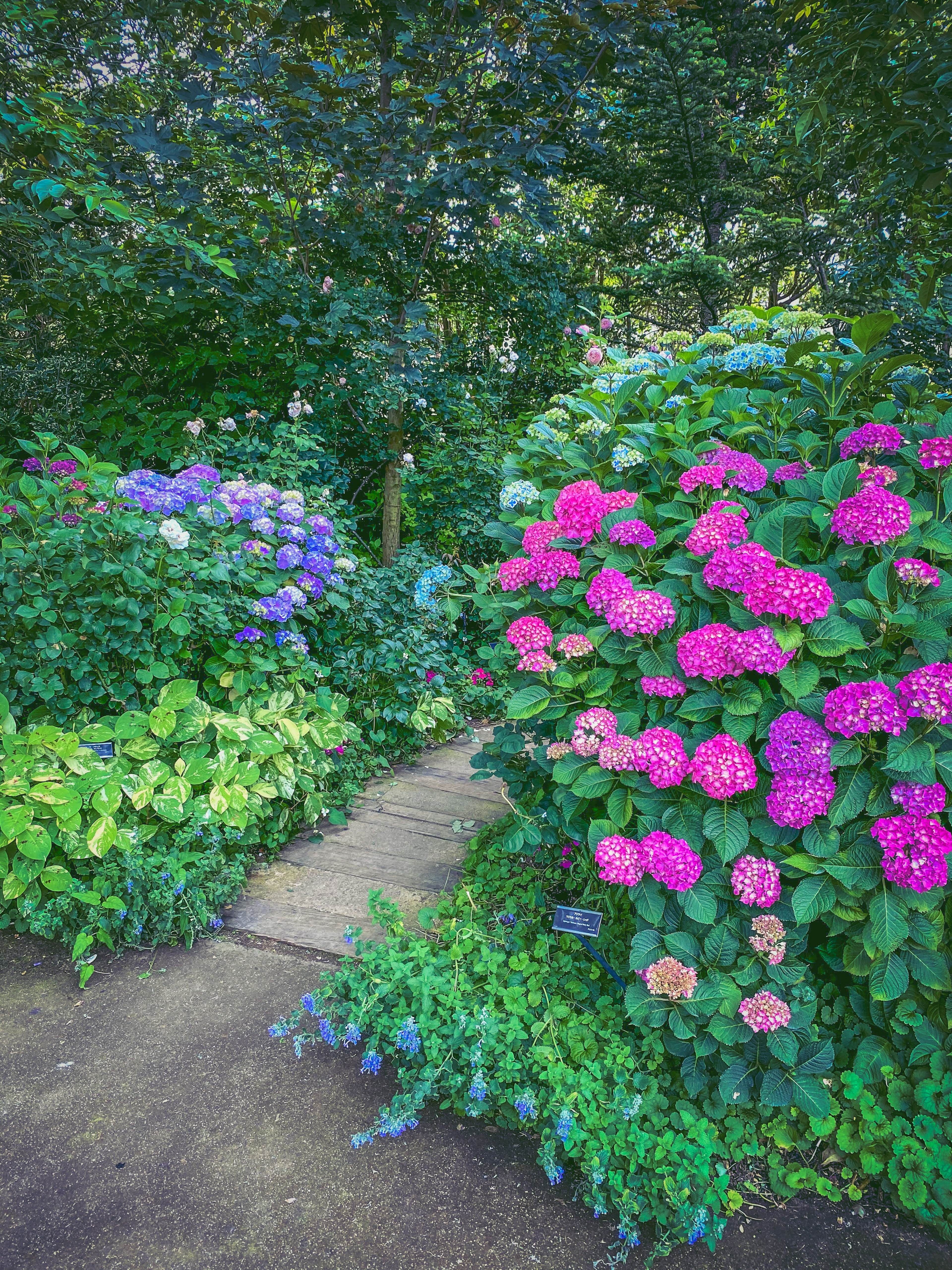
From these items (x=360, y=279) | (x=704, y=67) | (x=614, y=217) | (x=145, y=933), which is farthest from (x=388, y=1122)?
(x=614, y=217)

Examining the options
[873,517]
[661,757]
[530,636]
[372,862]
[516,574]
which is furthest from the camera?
[372,862]

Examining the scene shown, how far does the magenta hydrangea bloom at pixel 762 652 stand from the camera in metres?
1.41

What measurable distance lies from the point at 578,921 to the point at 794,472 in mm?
1239

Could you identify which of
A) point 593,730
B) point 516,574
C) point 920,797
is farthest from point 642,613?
point 920,797

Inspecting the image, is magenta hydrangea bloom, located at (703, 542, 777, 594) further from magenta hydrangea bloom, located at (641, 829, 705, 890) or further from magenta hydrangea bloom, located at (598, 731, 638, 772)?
magenta hydrangea bloom, located at (641, 829, 705, 890)

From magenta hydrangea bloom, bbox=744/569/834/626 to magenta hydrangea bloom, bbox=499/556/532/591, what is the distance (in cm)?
59

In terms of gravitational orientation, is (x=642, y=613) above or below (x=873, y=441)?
below

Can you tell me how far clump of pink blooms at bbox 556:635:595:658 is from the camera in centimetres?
167

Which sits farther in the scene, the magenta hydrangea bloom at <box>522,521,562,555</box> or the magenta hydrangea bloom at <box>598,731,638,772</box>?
the magenta hydrangea bloom at <box>522,521,562,555</box>

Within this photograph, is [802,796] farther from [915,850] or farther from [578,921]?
[578,921]

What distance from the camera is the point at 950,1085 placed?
148cm

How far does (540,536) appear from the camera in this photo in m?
1.80

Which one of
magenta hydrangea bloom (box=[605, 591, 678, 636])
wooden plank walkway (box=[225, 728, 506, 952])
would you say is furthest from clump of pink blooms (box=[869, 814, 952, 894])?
wooden plank walkway (box=[225, 728, 506, 952])

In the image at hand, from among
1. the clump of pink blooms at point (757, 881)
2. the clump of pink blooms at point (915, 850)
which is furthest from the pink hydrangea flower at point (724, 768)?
the clump of pink blooms at point (915, 850)
